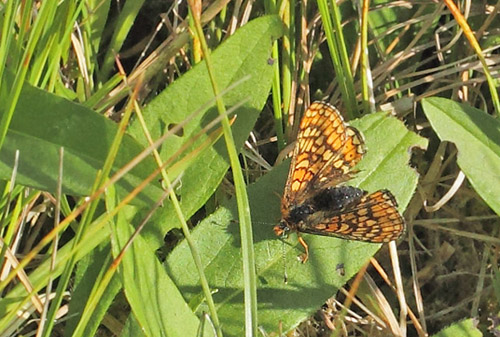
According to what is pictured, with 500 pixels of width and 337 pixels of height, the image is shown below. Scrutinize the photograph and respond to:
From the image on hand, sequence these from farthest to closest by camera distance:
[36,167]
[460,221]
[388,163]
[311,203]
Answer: [460,221] < [311,203] < [388,163] < [36,167]

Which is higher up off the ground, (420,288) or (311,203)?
(311,203)

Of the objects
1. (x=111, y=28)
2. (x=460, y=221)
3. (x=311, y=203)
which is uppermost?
(x=111, y=28)

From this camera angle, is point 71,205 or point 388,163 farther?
point 71,205

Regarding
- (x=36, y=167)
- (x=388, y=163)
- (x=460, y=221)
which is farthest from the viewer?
(x=460, y=221)

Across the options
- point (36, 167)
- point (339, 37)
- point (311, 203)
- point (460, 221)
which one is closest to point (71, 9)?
point (36, 167)

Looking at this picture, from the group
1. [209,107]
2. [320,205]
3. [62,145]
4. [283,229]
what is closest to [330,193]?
[320,205]

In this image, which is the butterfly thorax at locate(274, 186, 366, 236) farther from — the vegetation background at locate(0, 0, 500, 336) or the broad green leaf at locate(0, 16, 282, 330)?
the broad green leaf at locate(0, 16, 282, 330)

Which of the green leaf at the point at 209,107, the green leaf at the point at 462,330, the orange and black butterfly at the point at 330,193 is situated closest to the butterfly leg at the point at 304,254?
the orange and black butterfly at the point at 330,193

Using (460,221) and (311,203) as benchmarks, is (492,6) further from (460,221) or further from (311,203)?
(311,203)
